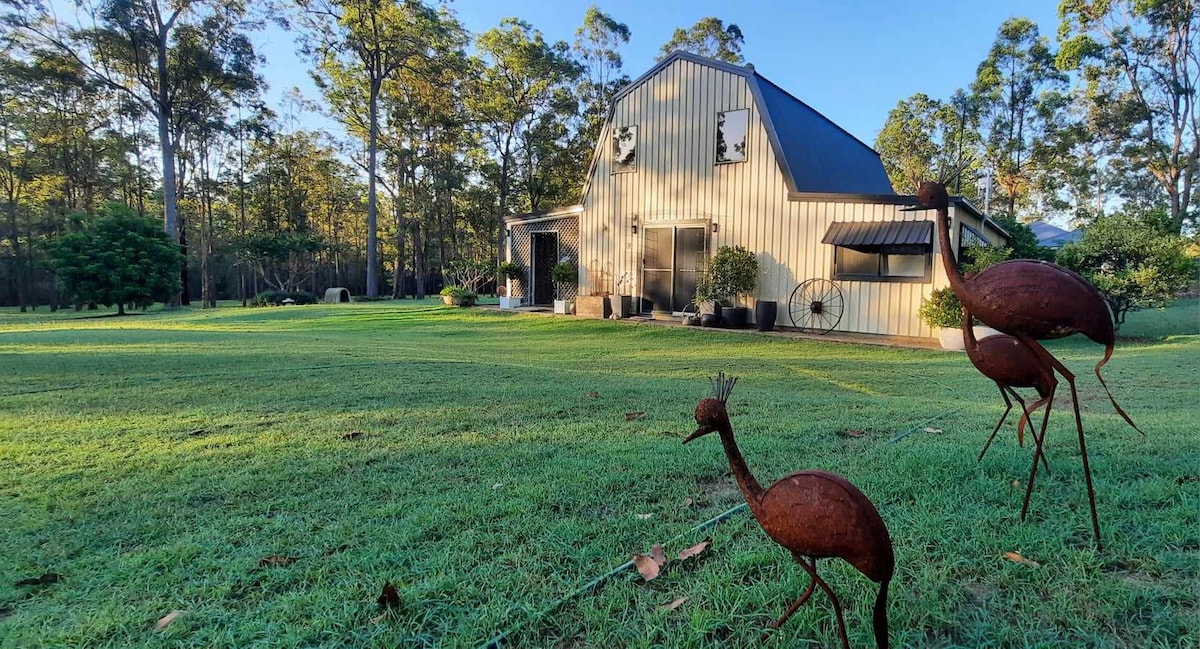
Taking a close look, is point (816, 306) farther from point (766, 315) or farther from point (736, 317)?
point (736, 317)

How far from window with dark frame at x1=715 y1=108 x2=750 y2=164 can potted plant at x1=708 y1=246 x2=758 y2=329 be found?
1945 mm

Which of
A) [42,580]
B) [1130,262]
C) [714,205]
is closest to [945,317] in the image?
[1130,262]

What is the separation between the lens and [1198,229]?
2141 centimetres

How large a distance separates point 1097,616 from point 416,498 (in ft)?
7.46

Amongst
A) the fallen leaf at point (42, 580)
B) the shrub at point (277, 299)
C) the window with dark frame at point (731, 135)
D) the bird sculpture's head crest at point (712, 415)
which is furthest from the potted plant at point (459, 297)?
the bird sculpture's head crest at point (712, 415)

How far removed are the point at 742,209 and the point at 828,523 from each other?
34.2ft

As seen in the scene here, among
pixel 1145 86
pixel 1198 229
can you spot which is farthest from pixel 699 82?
pixel 1198 229

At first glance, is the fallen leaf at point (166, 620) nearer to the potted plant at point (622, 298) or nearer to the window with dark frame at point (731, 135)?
the potted plant at point (622, 298)

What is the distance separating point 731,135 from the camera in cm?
1090

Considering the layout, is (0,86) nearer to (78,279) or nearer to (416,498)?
(78,279)

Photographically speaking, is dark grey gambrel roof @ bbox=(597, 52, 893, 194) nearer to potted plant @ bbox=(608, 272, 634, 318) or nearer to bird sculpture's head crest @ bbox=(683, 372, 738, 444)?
potted plant @ bbox=(608, 272, 634, 318)

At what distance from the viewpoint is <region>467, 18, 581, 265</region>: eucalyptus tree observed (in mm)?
24188

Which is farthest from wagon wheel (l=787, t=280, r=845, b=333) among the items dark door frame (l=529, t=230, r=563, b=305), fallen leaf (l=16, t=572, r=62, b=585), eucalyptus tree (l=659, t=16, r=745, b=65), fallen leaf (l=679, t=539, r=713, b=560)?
eucalyptus tree (l=659, t=16, r=745, b=65)

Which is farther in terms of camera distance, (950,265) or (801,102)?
(801,102)
